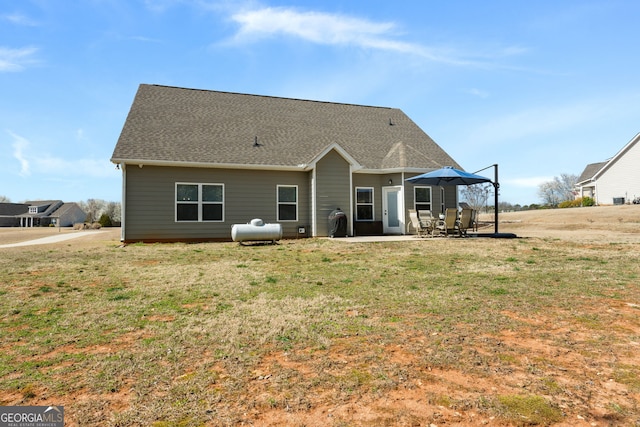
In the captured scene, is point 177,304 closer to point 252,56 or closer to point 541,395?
point 541,395

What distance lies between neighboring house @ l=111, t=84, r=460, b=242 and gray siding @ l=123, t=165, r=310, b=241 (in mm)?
39

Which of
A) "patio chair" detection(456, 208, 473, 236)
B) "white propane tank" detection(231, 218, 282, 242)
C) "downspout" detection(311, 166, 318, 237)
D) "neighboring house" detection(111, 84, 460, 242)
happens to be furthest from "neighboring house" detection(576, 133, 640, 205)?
"white propane tank" detection(231, 218, 282, 242)

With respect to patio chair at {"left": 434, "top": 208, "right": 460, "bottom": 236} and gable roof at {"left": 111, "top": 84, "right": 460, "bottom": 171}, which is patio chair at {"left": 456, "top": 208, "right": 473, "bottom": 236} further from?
gable roof at {"left": 111, "top": 84, "right": 460, "bottom": 171}

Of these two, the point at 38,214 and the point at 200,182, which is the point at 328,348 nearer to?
the point at 200,182

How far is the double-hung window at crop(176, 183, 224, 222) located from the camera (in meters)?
14.5

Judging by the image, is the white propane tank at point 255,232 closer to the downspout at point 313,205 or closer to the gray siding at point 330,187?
the downspout at point 313,205

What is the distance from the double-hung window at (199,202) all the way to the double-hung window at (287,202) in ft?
8.52

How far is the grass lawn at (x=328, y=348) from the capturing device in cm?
214

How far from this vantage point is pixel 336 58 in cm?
1364

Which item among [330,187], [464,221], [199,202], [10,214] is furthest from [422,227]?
[10,214]

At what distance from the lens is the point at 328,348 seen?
3.11 meters

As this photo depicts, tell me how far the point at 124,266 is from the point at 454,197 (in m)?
14.9

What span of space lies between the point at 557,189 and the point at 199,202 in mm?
80313

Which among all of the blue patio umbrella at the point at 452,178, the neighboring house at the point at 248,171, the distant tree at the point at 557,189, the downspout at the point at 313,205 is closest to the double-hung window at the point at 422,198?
the neighboring house at the point at 248,171
